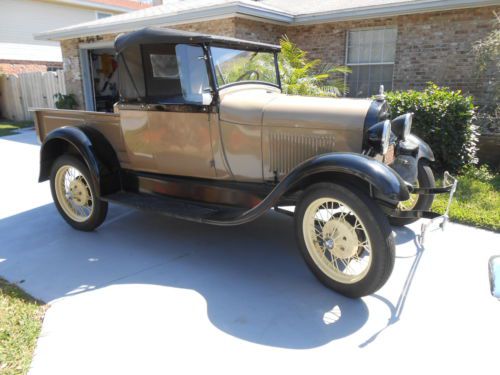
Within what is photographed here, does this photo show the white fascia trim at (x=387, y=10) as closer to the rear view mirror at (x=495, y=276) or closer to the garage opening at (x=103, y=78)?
the garage opening at (x=103, y=78)

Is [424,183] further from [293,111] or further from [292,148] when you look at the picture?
[293,111]

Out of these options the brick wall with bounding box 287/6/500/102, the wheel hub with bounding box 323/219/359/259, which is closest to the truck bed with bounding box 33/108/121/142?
the wheel hub with bounding box 323/219/359/259

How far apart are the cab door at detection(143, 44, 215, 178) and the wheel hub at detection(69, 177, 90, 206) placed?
859 mm

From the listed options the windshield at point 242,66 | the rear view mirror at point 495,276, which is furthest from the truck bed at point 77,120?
the rear view mirror at point 495,276

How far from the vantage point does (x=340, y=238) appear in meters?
2.88

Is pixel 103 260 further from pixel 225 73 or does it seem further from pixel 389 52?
pixel 389 52

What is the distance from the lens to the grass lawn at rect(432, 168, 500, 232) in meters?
4.30

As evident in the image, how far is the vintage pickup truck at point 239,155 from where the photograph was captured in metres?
2.80

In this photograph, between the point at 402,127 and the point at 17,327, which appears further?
the point at 402,127

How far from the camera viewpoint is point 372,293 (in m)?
2.79

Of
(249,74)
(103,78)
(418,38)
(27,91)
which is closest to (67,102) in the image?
(103,78)

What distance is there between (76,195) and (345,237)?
2926 millimetres

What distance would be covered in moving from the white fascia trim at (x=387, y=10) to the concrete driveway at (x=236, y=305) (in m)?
5.11

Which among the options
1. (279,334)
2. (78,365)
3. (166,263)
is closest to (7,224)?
(166,263)
